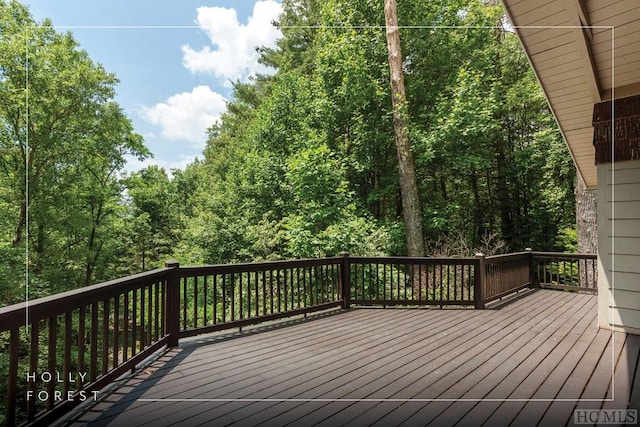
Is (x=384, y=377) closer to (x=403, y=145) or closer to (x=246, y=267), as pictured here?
(x=246, y=267)

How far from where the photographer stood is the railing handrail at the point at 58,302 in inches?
62.5

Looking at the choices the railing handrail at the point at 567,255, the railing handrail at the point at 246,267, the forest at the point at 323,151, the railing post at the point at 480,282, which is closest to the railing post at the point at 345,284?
the railing handrail at the point at 246,267

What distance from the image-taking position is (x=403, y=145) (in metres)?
8.37

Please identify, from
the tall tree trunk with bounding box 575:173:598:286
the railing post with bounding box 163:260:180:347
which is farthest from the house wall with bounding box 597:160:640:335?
the tall tree trunk with bounding box 575:173:598:286

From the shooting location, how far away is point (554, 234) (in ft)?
36.8

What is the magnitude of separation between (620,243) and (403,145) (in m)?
5.55

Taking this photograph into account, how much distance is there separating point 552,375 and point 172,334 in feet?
11.4

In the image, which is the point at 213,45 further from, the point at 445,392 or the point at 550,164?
the point at 445,392

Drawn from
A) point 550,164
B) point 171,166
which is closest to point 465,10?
point 550,164

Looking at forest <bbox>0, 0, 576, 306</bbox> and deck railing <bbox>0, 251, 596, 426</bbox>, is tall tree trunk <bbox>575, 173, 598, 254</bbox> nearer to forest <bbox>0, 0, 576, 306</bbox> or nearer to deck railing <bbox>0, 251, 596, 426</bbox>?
deck railing <bbox>0, 251, 596, 426</bbox>

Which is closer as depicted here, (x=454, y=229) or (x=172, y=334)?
(x=172, y=334)

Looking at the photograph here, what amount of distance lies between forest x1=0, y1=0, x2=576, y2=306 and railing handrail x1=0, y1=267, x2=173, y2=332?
179 inches

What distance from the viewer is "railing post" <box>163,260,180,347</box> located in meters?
3.08

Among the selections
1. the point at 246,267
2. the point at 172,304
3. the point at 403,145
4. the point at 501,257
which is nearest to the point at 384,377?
the point at 246,267
